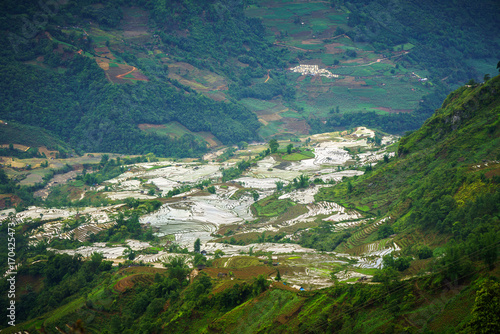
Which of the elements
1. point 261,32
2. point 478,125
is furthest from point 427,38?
point 478,125

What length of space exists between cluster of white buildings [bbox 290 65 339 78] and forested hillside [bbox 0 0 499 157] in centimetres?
247

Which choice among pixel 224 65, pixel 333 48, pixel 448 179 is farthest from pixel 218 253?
pixel 333 48

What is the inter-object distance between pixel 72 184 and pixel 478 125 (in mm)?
70503

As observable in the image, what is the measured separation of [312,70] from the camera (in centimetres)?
15250

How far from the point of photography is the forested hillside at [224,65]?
11250 cm

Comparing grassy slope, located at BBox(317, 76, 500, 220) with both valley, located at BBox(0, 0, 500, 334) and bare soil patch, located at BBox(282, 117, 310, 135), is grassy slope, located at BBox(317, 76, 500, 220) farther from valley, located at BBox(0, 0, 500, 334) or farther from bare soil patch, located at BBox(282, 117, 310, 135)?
bare soil patch, located at BBox(282, 117, 310, 135)

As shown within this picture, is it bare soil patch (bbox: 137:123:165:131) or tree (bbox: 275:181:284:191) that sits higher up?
tree (bbox: 275:181:284:191)

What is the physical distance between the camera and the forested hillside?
112 metres

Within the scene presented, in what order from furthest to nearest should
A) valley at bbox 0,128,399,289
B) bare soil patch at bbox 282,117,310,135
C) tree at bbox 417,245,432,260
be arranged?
bare soil patch at bbox 282,117,310,135
valley at bbox 0,128,399,289
tree at bbox 417,245,432,260

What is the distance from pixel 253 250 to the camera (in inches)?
1769

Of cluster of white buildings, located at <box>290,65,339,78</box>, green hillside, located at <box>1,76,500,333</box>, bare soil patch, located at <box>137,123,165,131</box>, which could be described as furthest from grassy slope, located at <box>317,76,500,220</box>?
cluster of white buildings, located at <box>290,65,339,78</box>

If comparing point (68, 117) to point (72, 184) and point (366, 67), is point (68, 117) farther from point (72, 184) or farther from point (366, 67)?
point (366, 67)

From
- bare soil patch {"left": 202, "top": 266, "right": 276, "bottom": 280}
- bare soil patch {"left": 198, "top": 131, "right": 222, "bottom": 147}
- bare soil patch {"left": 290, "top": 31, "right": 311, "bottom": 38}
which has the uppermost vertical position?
bare soil patch {"left": 290, "top": 31, "right": 311, "bottom": 38}

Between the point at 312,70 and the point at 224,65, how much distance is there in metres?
31.6
